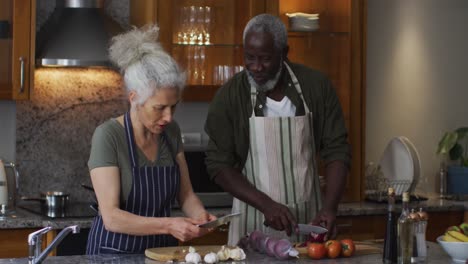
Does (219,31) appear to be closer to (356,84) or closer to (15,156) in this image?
(356,84)

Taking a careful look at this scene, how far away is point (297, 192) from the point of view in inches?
154

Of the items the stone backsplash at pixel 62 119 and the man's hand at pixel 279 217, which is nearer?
the man's hand at pixel 279 217

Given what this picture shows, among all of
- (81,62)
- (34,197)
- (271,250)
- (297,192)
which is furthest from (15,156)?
(271,250)

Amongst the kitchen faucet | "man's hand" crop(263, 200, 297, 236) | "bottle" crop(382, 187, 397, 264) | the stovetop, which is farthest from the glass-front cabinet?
the kitchen faucet

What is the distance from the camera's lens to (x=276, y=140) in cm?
391

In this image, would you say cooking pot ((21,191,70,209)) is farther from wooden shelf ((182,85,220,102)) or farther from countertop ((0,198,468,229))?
wooden shelf ((182,85,220,102))

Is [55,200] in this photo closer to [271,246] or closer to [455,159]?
[271,246]

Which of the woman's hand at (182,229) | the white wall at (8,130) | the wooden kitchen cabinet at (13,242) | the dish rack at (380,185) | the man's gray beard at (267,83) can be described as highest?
the man's gray beard at (267,83)

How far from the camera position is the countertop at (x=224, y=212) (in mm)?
4305

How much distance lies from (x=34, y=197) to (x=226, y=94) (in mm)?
1553

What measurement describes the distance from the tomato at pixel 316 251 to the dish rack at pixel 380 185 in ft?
6.66

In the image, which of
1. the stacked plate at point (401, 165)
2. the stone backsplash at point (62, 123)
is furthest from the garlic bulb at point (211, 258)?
the stacked plate at point (401, 165)

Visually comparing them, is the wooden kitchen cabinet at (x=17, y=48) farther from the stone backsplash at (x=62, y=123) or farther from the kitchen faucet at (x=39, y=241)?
the kitchen faucet at (x=39, y=241)

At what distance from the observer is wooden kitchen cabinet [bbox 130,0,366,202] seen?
16.1 feet
